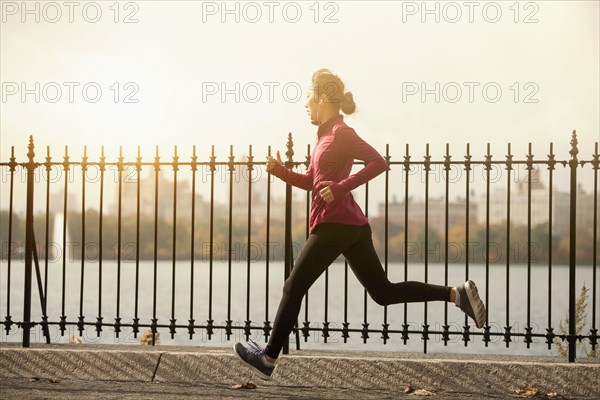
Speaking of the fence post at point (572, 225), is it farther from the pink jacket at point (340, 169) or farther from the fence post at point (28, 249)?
the fence post at point (28, 249)

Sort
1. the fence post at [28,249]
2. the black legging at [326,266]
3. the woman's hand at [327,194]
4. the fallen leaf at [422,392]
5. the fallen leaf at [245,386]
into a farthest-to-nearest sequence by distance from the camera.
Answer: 1. the fence post at [28,249]
2. the fallen leaf at [245,386]
3. the fallen leaf at [422,392]
4. the black legging at [326,266]
5. the woman's hand at [327,194]

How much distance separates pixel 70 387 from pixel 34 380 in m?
0.52

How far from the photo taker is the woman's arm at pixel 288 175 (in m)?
5.78

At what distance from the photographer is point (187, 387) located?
666 centimetres

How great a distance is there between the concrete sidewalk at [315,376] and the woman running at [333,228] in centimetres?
102

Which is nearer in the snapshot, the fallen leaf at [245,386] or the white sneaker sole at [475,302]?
the white sneaker sole at [475,302]

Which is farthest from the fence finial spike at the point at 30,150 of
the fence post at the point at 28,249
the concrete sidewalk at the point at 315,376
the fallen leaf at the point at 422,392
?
the fallen leaf at the point at 422,392

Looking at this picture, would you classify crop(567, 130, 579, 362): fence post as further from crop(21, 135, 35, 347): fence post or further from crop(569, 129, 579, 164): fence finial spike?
crop(21, 135, 35, 347): fence post

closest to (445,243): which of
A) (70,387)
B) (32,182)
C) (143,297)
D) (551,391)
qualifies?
(551,391)

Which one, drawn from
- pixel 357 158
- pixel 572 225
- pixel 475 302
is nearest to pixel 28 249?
pixel 357 158

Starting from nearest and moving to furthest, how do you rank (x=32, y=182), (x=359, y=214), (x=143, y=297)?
(x=359, y=214) < (x=32, y=182) < (x=143, y=297)

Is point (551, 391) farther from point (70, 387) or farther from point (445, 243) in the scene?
point (70, 387)

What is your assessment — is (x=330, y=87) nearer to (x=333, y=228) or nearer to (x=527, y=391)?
(x=333, y=228)

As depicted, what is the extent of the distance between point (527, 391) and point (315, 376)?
5.49 feet
